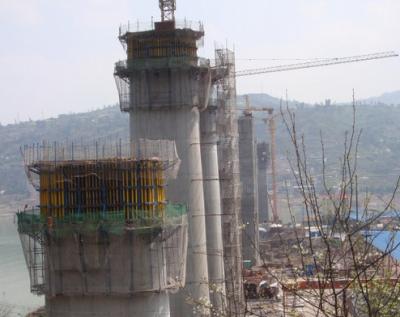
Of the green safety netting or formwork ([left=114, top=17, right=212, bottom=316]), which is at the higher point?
formwork ([left=114, top=17, right=212, bottom=316])

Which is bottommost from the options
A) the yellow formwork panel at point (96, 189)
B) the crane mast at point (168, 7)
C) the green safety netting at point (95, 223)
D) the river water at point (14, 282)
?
the river water at point (14, 282)

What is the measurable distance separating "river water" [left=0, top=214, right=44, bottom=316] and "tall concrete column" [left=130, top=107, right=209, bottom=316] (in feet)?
41.4

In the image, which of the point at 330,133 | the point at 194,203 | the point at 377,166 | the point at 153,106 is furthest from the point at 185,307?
the point at 330,133

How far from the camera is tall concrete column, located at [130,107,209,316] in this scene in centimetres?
1819

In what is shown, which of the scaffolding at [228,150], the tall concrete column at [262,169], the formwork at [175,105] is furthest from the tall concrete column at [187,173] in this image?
the tall concrete column at [262,169]

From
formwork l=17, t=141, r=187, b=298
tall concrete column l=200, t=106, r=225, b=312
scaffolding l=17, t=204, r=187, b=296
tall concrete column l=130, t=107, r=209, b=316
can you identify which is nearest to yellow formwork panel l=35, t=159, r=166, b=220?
formwork l=17, t=141, r=187, b=298

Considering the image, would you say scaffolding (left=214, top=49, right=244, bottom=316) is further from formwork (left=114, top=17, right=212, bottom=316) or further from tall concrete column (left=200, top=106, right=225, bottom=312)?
formwork (left=114, top=17, right=212, bottom=316)

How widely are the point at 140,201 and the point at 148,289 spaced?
1.57 m

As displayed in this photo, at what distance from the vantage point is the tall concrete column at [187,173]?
18188 mm

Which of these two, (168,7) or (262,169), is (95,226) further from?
(262,169)

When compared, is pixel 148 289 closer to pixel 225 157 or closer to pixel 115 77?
pixel 115 77

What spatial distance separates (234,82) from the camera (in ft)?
82.1

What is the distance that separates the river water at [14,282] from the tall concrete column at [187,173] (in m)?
12.6

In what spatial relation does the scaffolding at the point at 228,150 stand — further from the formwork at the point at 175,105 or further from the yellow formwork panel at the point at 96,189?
the yellow formwork panel at the point at 96,189
